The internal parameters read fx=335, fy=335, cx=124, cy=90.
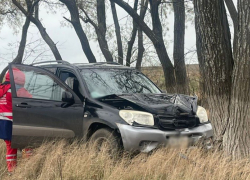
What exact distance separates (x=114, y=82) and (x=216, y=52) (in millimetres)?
1803

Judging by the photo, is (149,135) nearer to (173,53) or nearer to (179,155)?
(179,155)

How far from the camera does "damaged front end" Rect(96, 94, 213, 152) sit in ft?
15.3

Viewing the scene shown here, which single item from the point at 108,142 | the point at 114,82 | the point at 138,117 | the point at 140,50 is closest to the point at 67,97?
the point at 114,82

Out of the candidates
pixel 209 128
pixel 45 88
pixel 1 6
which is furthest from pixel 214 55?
pixel 1 6

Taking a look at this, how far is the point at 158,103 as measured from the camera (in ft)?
16.8

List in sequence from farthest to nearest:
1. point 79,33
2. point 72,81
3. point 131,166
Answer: point 79,33 < point 72,81 < point 131,166

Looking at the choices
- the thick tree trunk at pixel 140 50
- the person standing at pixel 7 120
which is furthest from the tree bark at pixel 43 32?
the person standing at pixel 7 120

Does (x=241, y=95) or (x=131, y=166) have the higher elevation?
(x=241, y=95)

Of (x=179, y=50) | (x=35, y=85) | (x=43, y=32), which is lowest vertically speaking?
(x=35, y=85)

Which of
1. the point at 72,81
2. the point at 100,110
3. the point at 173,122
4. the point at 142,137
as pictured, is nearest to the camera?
the point at 142,137

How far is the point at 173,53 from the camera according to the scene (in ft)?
35.5

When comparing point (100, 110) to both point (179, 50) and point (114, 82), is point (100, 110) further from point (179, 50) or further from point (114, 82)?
point (179, 50)

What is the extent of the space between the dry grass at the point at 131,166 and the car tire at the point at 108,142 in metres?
0.11

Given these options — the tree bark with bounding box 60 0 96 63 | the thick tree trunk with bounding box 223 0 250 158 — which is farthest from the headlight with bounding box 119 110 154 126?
the tree bark with bounding box 60 0 96 63
